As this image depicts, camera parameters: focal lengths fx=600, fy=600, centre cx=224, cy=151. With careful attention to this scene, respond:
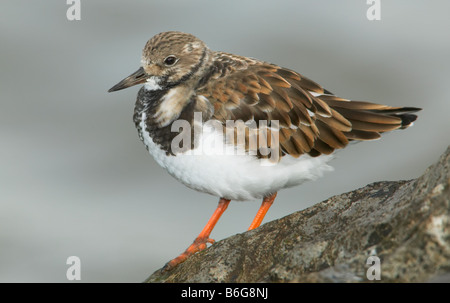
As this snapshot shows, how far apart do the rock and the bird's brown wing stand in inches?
20.2

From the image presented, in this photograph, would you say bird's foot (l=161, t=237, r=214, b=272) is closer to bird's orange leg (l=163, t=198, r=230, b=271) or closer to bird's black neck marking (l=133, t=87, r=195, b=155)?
bird's orange leg (l=163, t=198, r=230, b=271)

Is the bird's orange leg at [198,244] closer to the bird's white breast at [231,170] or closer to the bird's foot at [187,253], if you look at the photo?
the bird's foot at [187,253]

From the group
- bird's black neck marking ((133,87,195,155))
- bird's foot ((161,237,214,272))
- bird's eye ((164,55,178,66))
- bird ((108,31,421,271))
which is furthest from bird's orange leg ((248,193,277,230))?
bird's eye ((164,55,178,66))

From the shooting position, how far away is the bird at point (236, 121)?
4.05 metres

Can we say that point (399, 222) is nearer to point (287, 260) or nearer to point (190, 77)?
point (287, 260)

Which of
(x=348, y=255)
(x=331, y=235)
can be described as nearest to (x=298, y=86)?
(x=331, y=235)

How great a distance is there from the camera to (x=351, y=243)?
9.61 feet

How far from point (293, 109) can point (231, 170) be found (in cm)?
63

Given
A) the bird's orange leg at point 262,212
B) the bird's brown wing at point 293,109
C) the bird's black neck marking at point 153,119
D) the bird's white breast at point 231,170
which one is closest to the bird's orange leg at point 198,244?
the bird's orange leg at point 262,212

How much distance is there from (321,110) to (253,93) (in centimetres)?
54

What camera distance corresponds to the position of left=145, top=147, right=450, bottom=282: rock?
2.52 meters

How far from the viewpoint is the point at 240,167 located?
4.09 m

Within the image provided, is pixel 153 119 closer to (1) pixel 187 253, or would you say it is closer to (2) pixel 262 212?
(1) pixel 187 253

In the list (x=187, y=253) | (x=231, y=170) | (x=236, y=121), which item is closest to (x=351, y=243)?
(x=231, y=170)
